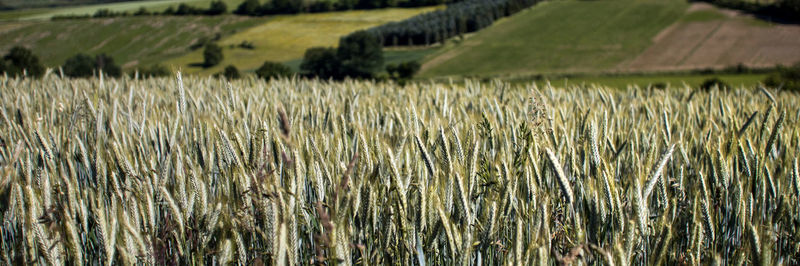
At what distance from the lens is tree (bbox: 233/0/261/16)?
7100 centimetres

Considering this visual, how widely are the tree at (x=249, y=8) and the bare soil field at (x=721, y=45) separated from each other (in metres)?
48.2

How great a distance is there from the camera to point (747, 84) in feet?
105

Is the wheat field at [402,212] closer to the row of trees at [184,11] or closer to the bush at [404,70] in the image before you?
the bush at [404,70]

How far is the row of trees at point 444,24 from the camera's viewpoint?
5528 cm

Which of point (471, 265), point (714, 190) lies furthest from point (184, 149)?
point (714, 190)

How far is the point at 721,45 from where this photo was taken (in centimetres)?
4241

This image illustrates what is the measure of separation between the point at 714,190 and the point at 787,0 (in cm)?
5678

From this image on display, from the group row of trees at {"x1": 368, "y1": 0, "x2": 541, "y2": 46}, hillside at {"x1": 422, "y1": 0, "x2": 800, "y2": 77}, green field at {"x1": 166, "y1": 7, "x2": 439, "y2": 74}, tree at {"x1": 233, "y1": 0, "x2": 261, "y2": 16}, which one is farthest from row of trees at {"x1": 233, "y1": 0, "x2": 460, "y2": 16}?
hillside at {"x1": 422, "y1": 0, "x2": 800, "y2": 77}

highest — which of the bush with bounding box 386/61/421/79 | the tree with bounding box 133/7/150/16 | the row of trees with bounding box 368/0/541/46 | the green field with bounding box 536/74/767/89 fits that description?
the tree with bounding box 133/7/150/16

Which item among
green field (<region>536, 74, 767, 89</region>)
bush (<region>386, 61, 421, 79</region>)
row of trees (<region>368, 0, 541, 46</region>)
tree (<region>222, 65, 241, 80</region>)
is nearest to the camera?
tree (<region>222, 65, 241, 80</region>)

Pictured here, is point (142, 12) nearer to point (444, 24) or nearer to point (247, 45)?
point (247, 45)

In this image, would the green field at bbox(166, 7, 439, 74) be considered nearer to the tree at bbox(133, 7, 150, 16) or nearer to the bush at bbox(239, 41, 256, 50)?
the bush at bbox(239, 41, 256, 50)

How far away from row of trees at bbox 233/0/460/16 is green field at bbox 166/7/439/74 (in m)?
1.43

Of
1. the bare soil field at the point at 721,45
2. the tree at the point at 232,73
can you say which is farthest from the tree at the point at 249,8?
the bare soil field at the point at 721,45
